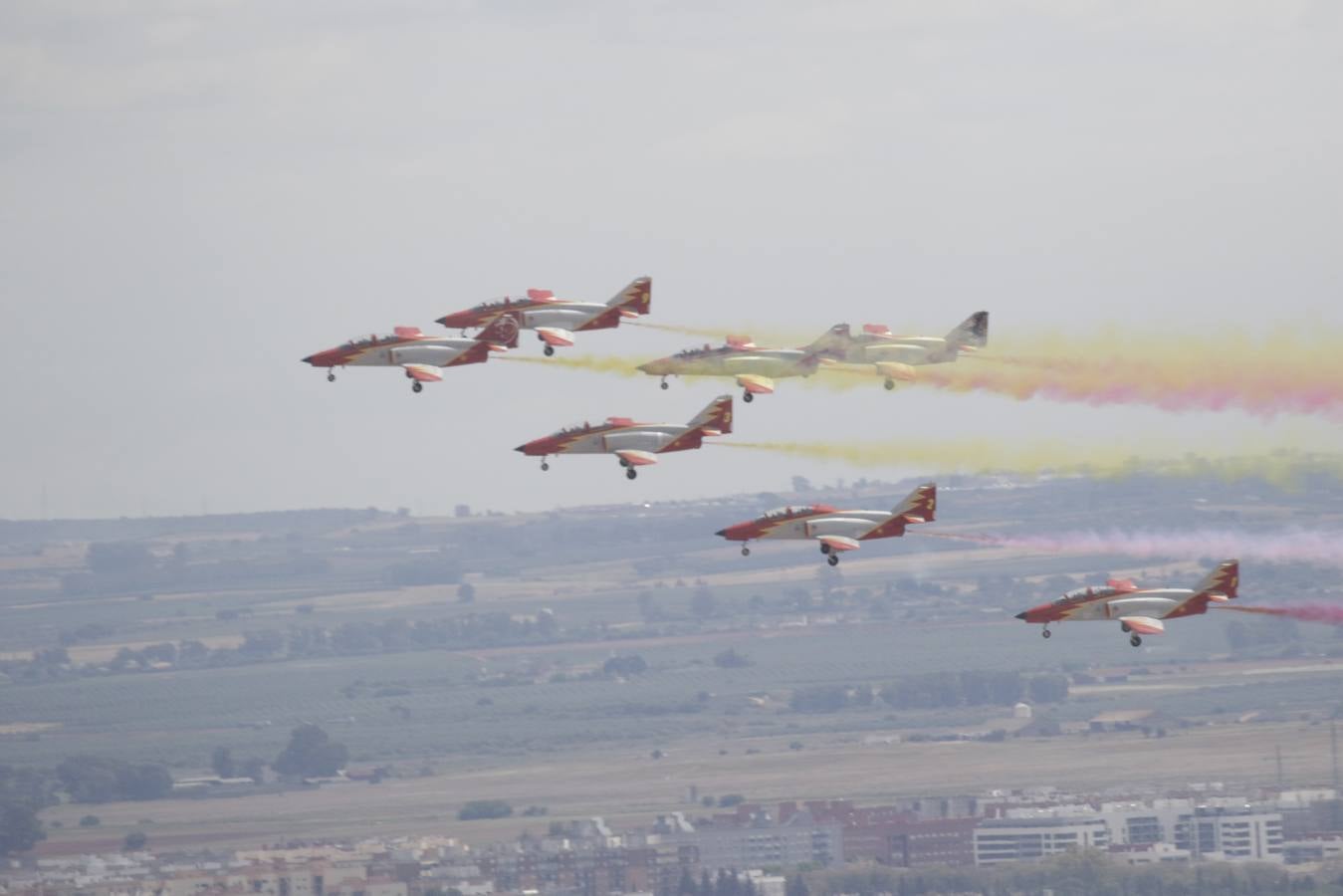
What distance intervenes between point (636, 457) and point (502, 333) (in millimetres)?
7791

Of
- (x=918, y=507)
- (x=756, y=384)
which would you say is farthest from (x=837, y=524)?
(x=756, y=384)

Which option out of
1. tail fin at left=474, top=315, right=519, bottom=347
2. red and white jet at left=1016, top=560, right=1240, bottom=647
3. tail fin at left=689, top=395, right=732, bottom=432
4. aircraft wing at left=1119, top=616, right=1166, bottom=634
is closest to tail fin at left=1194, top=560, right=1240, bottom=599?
red and white jet at left=1016, top=560, right=1240, bottom=647

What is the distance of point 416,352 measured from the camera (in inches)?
4139

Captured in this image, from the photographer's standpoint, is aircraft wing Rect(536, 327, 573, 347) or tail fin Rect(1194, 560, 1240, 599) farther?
aircraft wing Rect(536, 327, 573, 347)

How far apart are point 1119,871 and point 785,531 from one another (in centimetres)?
10273

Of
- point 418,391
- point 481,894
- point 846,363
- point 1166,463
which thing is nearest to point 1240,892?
point 481,894

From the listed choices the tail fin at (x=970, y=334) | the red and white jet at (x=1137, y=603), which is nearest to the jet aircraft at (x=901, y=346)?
the tail fin at (x=970, y=334)

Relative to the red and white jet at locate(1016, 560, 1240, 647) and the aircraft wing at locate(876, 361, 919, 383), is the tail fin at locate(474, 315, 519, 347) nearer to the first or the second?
the aircraft wing at locate(876, 361, 919, 383)

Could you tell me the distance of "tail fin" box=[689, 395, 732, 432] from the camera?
328ft

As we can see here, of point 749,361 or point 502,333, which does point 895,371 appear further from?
point 502,333

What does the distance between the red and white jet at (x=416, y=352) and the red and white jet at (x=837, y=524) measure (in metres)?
12.3

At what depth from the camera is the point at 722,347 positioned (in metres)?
109

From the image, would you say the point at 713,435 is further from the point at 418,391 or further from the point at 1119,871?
the point at 1119,871

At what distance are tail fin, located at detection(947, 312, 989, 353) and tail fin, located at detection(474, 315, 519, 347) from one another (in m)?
19.4
